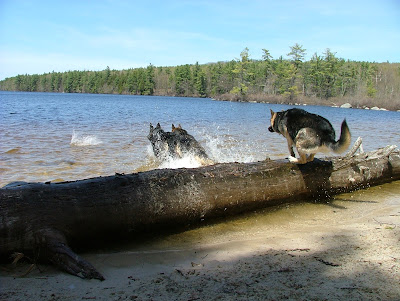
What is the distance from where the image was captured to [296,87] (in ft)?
290

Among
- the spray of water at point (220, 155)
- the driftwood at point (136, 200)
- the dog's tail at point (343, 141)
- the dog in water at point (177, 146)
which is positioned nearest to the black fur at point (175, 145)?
the dog in water at point (177, 146)

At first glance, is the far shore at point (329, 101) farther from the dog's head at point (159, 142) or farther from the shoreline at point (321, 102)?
the dog's head at point (159, 142)

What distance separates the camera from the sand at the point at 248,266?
2.44 m

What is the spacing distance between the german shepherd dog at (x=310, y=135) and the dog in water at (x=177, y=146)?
7.26ft

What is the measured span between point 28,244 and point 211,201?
2.30m

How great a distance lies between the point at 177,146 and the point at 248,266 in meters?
5.51

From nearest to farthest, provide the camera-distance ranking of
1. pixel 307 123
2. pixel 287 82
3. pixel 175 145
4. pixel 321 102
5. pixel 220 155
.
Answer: pixel 307 123
pixel 175 145
pixel 220 155
pixel 321 102
pixel 287 82

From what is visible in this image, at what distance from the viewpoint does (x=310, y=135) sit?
5391 mm

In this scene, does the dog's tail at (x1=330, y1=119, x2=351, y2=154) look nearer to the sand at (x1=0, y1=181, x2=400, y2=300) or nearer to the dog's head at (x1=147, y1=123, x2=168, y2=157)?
the sand at (x1=0, y1=181, x2=400, y2=300)

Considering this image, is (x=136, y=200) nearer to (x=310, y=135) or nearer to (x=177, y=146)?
(x=310, y=135)

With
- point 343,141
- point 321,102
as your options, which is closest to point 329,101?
point 321,102

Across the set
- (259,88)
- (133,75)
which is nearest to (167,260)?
(259,88)

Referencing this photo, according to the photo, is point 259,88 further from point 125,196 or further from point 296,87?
point 125,196

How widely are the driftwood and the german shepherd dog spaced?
32 cm
